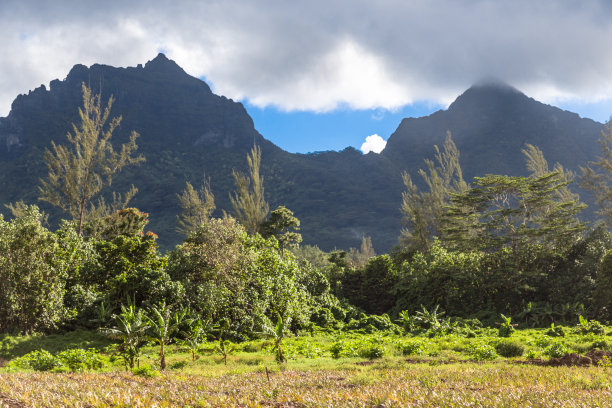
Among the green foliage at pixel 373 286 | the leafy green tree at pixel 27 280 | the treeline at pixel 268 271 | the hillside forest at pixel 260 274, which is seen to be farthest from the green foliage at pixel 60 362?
the green foliage at pixel 373 286

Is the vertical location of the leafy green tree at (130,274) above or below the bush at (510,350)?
above

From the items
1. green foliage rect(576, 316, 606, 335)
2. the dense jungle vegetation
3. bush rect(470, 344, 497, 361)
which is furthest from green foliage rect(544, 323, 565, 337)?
bush rect(470, 344, 497, 361)

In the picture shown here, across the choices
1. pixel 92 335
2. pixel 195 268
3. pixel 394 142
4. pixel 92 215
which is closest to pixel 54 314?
pixel 92 335

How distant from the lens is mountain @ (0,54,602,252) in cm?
11612

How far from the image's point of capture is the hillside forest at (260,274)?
57.0 feet

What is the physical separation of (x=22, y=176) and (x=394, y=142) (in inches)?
5332

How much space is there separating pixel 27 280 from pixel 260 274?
10.9 m

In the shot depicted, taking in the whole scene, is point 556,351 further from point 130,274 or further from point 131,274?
point 130,274

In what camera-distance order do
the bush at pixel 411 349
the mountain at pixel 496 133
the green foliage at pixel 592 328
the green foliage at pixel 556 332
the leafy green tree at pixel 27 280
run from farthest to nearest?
the mountain at pixel 496 133, the green foliage at pixel 556 332, the leafy green tree at pixel 27 280, the green foliage at pixel 592 328, the bush at pixel 411 349

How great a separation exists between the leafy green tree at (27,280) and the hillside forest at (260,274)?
49 millimetres

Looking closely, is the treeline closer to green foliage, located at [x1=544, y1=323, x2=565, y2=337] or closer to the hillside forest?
the hillside forest

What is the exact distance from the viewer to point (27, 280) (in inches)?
656

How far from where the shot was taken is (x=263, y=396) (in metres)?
6.62

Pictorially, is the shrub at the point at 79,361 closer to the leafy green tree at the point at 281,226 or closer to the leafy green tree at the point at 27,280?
the leafy green tree at the point at 27,280
